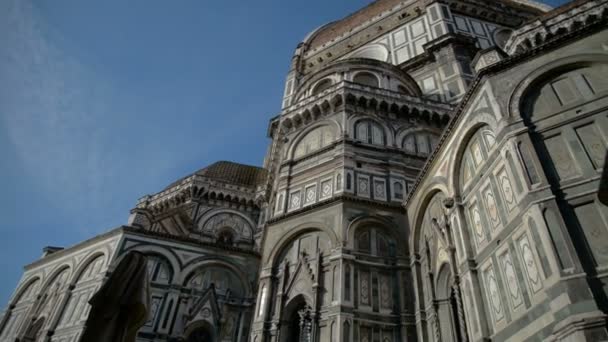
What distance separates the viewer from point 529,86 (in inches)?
383

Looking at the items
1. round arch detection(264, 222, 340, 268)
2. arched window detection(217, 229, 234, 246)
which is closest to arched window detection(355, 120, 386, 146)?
round arch detection(264, 222, 340, 268)

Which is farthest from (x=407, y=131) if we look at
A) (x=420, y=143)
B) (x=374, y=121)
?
(x=374, y=121)

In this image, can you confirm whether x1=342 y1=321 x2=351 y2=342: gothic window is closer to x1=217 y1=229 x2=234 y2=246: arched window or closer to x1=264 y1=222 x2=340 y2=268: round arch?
x1=264 y1=222 x2=340 y2=268: round arch

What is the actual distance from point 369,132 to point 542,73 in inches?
381

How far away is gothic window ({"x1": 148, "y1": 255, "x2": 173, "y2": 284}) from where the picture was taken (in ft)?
61.7

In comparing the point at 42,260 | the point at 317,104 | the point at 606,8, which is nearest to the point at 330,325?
the point at 317,104

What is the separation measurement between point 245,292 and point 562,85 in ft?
51.5

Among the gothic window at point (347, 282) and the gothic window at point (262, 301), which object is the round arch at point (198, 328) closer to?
the gothic window at point (262, 301)

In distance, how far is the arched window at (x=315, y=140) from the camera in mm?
19047

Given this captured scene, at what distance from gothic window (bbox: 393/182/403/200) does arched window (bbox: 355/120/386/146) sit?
2.46 meters

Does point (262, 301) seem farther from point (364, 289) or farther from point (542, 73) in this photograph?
point (542, 73)

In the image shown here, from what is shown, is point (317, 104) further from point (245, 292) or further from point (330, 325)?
point (330, 325)

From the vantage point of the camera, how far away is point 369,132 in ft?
62.2

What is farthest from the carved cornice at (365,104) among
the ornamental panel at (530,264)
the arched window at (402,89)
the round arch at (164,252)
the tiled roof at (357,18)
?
the tiled roof at (357,18)
